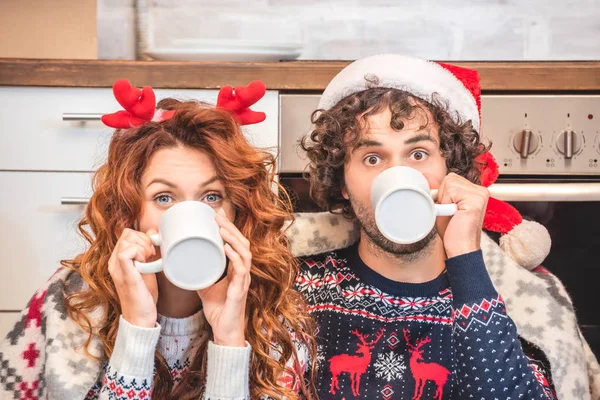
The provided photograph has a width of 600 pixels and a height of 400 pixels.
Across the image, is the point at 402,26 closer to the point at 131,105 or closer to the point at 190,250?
the point at 131,105

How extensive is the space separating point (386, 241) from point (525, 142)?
49cm

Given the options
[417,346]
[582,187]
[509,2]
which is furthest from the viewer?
Answer: [509,2]

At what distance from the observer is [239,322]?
1.04m

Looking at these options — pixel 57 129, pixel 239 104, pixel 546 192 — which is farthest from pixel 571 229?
pixel 57 129

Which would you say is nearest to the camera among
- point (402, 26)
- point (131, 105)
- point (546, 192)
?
point (131, 105)

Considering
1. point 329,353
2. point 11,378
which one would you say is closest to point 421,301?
point 329,353

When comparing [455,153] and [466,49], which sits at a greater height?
[466,49]

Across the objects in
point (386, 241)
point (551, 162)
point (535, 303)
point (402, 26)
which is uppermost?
point (402, 26)

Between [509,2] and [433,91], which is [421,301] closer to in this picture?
[433,91]

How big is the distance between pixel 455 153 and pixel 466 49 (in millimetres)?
861

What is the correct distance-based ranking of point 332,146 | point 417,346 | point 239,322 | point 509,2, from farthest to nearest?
1. point 509,2
2. point 332,146
3. point 417,346
4. point 239,322

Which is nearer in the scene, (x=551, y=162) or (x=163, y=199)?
(x=163, y=199)

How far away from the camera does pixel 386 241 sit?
123 cm

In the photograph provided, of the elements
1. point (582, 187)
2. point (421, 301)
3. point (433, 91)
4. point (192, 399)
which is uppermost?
point (433, 91)
